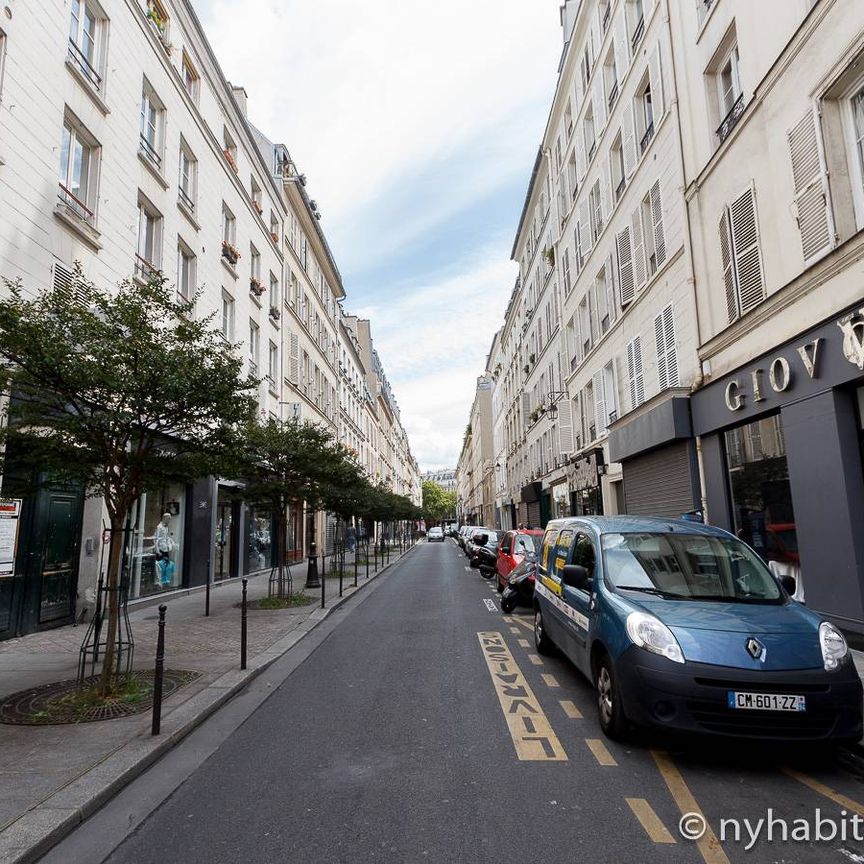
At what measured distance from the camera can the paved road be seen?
3305mm

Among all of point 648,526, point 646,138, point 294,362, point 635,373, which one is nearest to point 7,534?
point 648,526

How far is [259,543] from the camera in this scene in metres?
22.7

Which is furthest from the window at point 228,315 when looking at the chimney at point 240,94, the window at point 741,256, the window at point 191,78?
the window at point 741,256

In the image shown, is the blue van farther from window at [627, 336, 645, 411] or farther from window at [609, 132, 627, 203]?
window at [609, 132, 627, 203]

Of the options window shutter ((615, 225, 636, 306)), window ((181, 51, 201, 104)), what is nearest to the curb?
window shutter ((615, 225, 636, 306))

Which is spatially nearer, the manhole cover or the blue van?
the blue van

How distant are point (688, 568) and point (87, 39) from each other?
14805mm

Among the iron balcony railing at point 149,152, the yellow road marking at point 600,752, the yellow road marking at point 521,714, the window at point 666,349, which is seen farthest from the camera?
the iron balcony railing at point 149,152

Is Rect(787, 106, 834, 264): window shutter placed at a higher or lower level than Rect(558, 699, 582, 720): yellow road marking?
higher

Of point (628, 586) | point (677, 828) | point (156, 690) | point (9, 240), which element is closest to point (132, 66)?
point (9, 240)

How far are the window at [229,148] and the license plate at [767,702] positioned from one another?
20.9 m

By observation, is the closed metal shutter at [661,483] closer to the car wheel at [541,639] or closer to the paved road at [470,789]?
the car wheel at [541,639]

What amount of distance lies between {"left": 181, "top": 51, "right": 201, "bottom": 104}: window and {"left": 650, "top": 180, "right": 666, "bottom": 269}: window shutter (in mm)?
13031

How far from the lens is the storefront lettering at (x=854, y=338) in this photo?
7586 mm
